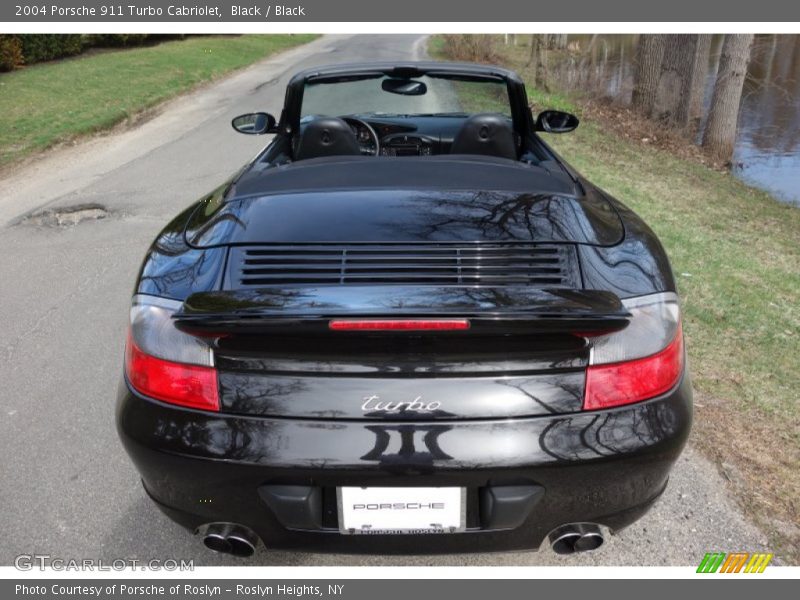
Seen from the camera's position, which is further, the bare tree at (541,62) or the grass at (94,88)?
the bare tree at (541,62)

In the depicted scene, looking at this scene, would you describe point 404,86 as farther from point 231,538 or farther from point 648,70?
point 648,70

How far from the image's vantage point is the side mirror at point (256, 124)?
403 centimetres

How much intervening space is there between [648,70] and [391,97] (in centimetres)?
1190

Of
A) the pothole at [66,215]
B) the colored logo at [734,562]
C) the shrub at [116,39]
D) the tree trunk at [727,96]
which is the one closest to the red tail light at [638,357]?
the colored logo at [734,562]

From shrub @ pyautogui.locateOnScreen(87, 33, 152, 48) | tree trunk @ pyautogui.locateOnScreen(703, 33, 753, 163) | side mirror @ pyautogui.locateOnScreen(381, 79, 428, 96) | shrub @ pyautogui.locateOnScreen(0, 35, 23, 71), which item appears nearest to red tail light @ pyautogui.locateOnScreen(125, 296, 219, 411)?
side mirror @ pyautogui.locateOnScreen(381, 79, 428, 96)

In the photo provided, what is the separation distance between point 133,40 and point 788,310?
2624cm

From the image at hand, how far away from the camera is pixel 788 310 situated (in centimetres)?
521

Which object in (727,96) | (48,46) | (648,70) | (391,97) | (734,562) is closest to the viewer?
(734,562)

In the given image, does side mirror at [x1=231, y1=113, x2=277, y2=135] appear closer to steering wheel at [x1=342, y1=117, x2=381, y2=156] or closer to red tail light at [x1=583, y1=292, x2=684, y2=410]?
steering wheel at [x1=342, y1=117, x2=381, y2=156]

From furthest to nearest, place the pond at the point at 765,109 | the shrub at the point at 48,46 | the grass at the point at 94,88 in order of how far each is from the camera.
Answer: the shrub at the point at 48,46 → the pond at the point at 765,109 → the grass at the point at 94,88

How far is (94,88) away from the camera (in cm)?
1542

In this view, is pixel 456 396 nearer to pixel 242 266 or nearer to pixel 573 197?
pixel 242 266

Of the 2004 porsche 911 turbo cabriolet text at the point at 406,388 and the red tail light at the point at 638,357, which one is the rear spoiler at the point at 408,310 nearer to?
the 2004 porsche 911 turbo cabriolet text at the point at 406,388

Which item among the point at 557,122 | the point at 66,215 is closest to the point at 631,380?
the point at 557,122
